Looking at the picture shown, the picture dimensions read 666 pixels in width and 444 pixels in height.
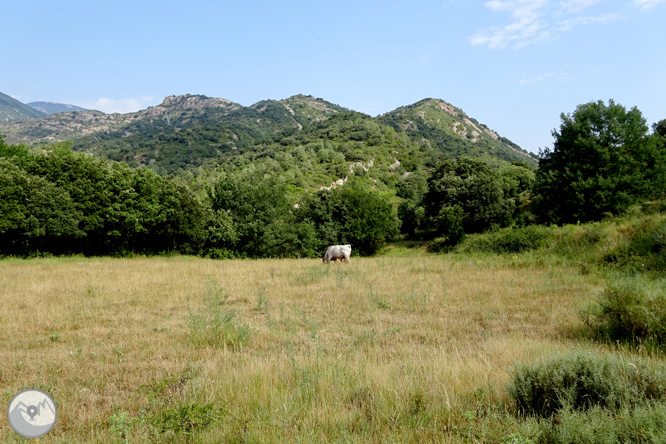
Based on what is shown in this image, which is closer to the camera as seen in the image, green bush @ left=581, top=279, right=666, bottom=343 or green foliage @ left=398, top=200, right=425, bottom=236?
green bush @ left=581, top=279, right=666, bottom=343

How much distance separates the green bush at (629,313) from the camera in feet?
20.0

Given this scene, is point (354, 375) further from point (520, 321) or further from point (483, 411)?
point (520, 321)

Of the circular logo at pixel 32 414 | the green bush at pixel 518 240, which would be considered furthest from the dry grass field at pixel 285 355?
the green bush at pixel 518 240

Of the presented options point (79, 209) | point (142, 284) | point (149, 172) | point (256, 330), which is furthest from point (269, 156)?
point (256, 330)

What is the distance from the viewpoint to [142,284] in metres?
13.6

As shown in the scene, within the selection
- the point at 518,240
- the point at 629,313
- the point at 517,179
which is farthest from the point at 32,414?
the point at 517,179

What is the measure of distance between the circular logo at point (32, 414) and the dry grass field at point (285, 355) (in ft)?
5.44

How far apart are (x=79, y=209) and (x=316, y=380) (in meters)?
32.8

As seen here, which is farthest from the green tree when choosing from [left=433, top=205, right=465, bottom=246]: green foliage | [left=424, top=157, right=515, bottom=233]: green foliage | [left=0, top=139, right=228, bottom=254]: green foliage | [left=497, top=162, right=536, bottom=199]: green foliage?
[left=497, top=162, right=536, bottom=199]: green foliage

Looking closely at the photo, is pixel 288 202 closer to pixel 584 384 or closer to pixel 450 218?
pixel 450 218

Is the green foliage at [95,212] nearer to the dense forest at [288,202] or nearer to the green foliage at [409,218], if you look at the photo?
the dense forest at [288,202]

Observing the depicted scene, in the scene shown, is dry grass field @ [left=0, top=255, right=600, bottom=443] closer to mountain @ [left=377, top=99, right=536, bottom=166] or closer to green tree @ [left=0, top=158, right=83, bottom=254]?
green tree @ [left=0, top=158, right=83, bottom=254]

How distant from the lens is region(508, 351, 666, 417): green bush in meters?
3.64

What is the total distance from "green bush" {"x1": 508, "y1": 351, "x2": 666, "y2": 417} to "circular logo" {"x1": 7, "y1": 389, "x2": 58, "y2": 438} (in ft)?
13.6
